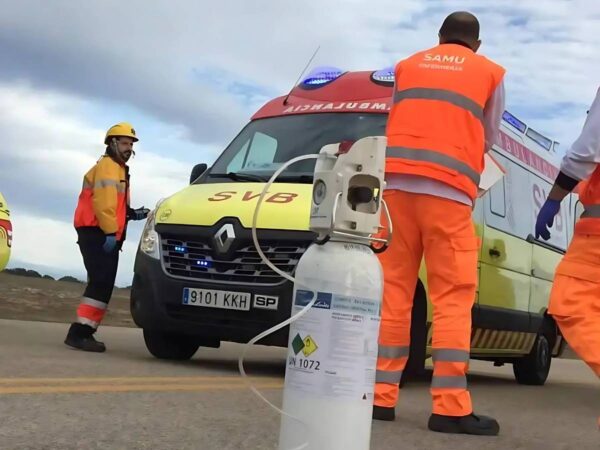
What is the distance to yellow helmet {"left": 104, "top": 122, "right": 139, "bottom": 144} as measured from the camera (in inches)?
290

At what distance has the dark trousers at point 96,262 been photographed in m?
7.11

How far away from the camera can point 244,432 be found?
3574 millimetres

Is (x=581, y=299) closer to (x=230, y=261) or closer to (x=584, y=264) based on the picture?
(x=584, y=264)

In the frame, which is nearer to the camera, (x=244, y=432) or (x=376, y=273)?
(x=376, y=273)

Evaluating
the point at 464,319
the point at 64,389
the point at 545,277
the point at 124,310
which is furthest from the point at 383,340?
the point at 124,310

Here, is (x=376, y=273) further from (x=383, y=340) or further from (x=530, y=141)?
(x=530, y=141)

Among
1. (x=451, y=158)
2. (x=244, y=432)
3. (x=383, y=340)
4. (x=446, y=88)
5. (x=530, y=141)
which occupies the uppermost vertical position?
(x=530, y=141)

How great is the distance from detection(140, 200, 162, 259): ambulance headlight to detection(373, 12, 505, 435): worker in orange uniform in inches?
92.5

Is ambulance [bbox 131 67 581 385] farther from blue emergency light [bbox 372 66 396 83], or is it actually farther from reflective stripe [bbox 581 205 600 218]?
reflective stripe [bbox 581 205 600 218]

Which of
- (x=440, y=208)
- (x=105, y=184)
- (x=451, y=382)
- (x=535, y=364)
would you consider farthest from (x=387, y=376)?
(x=535, y=364)

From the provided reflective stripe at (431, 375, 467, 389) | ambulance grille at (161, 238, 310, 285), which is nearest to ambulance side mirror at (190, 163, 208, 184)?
ambulance grille at (161, 238, 310, 285)

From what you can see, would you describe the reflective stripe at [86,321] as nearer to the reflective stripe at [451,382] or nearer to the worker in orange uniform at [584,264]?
the reflective stripe at [451,382]

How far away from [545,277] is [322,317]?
20.0ft

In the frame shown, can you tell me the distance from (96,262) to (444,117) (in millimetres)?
3771
